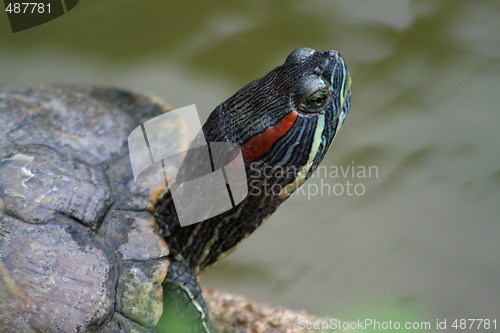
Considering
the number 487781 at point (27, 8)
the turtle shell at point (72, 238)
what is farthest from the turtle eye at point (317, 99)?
the number 487781 at point (27, 8)

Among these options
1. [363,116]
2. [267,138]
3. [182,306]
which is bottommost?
[182,306]

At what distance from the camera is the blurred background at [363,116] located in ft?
15.4

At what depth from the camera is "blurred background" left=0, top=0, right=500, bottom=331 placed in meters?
4.71

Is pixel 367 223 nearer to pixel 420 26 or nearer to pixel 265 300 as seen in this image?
pixel 265 300

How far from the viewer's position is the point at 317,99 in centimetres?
322

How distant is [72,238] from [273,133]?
113 centimetres

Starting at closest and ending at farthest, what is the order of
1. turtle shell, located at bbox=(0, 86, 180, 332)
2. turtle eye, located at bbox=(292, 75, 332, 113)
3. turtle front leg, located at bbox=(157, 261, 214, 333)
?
1. turtle shell, located at bbox=(0, 86, 180, 332)
2. turtle eye, located at bbox=(292, 75, 332, 113)
3. turtle front leg, located at bbox=(157, 261, 214, 333)

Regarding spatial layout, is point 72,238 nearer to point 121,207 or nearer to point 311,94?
point 121,207

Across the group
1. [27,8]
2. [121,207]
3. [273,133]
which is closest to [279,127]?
[273,133]

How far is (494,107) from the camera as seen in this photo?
5309 mm

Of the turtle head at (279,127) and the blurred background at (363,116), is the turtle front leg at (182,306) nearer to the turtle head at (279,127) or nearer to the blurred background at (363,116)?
the turtle head at (279,127)

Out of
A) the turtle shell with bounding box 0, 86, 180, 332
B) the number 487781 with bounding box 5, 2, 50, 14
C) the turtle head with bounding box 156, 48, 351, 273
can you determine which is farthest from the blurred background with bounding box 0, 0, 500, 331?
the turtle shell with bounding box 0, 86, 180, 332

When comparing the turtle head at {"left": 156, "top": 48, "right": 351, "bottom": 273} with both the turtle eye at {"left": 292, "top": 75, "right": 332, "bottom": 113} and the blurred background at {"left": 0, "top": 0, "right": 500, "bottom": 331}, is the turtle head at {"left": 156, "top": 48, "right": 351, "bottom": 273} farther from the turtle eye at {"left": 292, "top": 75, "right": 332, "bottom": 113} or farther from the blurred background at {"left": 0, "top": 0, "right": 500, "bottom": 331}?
the blurred background at {"left": 0, "top": 0, "right": 500, "bottom": 331}

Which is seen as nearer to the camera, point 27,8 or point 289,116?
point 289,116
